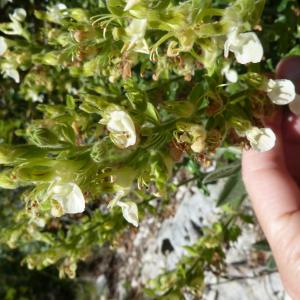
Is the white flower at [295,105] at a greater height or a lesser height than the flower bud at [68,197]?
greater

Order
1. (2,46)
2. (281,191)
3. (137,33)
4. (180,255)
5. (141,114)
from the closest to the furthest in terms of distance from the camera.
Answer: (137,33), (141,114), (281,191), (2,46), (180,255)

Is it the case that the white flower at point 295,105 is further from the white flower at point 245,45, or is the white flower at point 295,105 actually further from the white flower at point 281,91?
the white flower at point 245,45

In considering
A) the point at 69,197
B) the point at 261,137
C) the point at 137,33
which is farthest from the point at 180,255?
the point at 137,33

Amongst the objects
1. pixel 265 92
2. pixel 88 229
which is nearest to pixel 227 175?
pixel 88 229

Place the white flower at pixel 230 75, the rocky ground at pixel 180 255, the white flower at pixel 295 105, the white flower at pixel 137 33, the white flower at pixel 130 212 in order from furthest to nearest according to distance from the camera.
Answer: the rocky ground at pixel 180 255, the white flower at pixel 230 75, the white flower at pixel 295 105, the white flower at pixel 130 212, the white flower at pixel 137 33

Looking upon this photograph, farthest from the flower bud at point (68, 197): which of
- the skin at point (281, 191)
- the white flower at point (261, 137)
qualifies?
the skin at point (281, 191)

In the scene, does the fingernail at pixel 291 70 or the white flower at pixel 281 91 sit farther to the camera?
the fingernail at pixel 291 70

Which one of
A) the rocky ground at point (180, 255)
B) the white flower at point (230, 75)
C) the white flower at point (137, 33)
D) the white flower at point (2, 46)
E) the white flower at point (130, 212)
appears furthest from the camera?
the rocky ground at point (180, 255)

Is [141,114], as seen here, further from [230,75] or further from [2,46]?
[2,46]

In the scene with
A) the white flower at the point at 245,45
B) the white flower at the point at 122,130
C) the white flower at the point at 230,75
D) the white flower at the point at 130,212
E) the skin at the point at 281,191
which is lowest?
the skin at the point at 281,191
